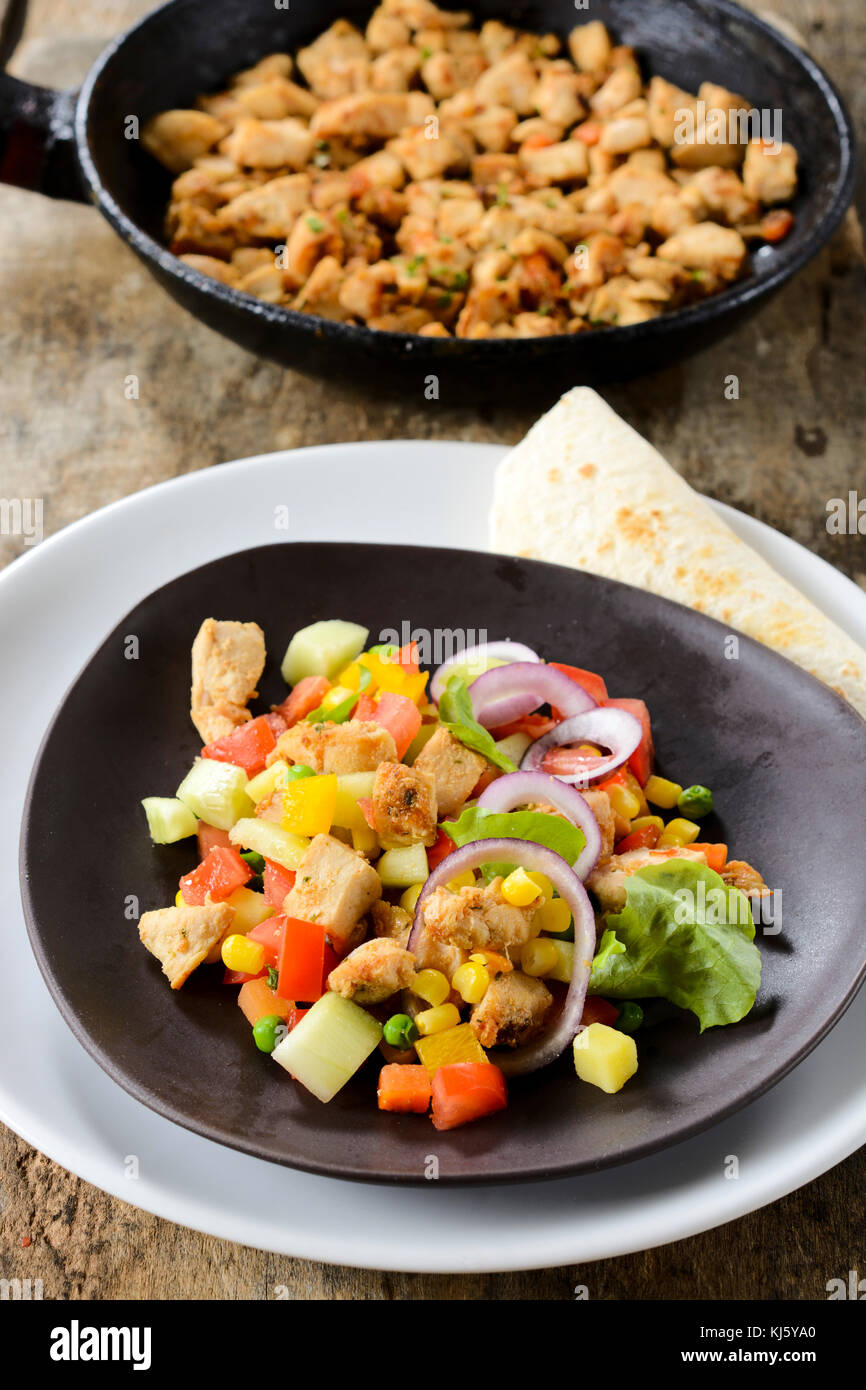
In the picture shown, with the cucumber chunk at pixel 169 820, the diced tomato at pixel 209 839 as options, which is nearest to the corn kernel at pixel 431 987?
the diced tomato at pixel 209 839

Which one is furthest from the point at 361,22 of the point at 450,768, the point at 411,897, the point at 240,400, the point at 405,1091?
the point at 405,1091

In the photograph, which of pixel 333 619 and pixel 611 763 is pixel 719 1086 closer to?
pixel 611 763

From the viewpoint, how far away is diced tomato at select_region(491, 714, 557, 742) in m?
3.43

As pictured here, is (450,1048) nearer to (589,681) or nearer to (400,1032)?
(400,1032)

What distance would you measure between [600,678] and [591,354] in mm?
1334

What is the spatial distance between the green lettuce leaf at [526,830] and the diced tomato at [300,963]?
1.44ft

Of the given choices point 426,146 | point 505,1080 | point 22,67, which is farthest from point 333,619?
point 22,67

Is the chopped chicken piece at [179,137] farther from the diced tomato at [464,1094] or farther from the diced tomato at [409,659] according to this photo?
the diced tomato at [464,1094]

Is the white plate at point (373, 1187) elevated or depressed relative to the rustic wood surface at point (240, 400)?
depressed

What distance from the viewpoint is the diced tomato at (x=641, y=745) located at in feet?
11.0

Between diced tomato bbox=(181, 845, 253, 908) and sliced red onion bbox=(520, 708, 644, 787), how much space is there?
79cm

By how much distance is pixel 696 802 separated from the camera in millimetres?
3295

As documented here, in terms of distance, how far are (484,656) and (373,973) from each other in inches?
44.9

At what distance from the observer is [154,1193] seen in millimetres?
2543
